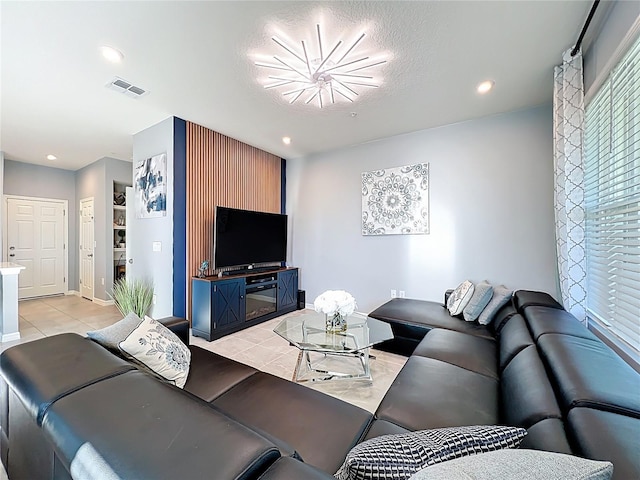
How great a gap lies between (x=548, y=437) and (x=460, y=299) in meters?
2.26

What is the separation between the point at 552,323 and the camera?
1.70 meters

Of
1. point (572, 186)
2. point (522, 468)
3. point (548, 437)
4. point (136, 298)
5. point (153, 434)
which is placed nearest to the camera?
point (522, 468)

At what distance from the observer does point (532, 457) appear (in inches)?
23.7

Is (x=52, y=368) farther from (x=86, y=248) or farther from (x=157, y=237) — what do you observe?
(x=86, y=248)

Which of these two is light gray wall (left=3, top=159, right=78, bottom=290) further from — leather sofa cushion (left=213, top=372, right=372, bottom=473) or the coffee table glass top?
leather sofa cushion (left=213, top=372, right=372, bottom=473)

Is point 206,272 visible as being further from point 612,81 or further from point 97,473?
point 612,81

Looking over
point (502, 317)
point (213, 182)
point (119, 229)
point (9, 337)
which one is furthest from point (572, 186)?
point (119, 229)

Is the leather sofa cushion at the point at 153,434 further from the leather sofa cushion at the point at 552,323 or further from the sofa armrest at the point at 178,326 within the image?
the leather sofa cushion at the point at 552,323

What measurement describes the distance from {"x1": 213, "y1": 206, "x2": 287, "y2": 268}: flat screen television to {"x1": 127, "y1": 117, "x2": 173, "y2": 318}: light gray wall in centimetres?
58

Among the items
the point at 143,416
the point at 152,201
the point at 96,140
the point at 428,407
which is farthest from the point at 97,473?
the point at 96,140

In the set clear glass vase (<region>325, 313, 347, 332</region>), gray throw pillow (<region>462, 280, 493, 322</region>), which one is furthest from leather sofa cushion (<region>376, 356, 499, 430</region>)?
gray throw pillow (<region>462, 280, 493, 322</region>)

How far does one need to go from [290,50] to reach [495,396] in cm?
264

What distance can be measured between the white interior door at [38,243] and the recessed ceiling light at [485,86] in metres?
7.74

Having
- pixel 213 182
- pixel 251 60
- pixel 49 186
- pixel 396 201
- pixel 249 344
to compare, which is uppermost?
pixel 251 60
